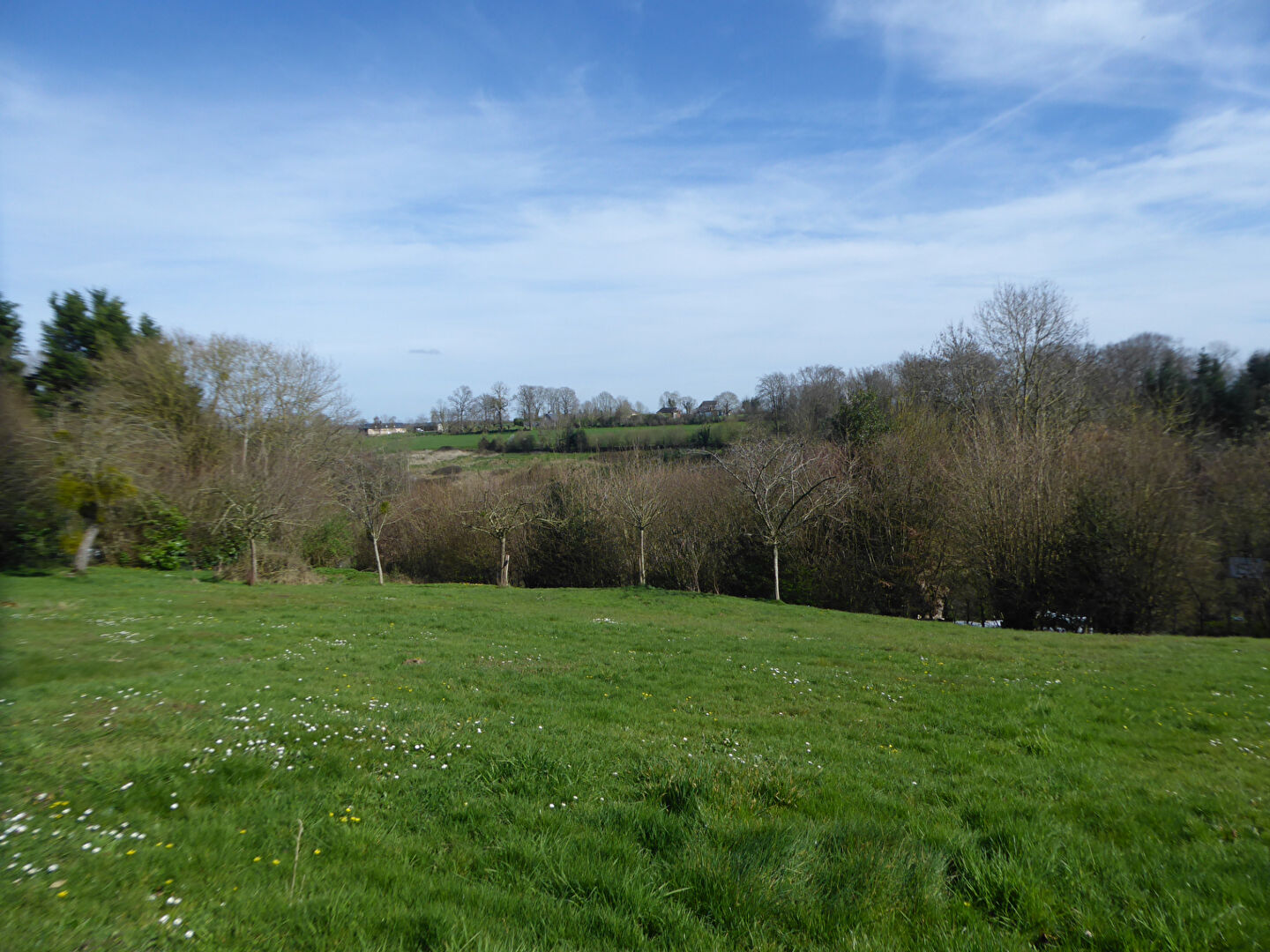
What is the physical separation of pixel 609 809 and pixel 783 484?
2412 centimetres

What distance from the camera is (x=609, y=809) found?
172 inches

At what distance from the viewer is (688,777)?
4727 mm

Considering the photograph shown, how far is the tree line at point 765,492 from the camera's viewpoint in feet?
71.6

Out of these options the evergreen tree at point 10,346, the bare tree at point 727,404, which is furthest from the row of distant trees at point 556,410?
the evergreen tree at point 10,346

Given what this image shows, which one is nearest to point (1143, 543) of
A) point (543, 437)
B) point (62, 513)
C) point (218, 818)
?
point (218, 818)

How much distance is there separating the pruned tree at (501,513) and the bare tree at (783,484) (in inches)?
456

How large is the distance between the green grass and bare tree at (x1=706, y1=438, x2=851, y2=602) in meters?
17.3

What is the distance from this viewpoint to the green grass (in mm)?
3188

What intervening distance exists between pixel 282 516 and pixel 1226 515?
35.4 meters

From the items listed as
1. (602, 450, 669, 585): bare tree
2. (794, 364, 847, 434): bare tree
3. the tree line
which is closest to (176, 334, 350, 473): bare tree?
the tree line

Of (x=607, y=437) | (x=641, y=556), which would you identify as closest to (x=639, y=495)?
(x=641, y=556)

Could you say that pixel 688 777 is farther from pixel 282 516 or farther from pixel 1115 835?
pixel 282 516

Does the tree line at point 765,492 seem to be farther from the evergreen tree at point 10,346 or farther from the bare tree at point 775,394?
the bare tree at point 775,394

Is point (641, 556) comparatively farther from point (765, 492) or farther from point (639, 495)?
point (765, 492)
